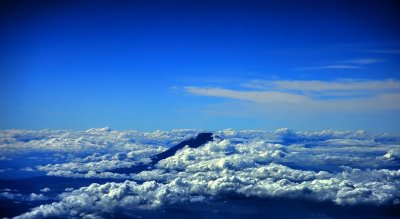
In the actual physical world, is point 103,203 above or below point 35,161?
below

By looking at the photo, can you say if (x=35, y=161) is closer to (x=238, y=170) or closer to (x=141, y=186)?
(x=141, y=186)

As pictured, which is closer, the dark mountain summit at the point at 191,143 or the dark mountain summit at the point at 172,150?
the dark mountain summit at the point at 172,150

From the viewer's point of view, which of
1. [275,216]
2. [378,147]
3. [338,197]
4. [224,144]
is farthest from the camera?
[224,144]

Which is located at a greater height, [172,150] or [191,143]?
[191,143]

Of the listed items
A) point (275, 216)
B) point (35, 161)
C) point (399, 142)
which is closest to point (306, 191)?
point (275, 216)

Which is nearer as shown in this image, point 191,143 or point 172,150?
point 172,150

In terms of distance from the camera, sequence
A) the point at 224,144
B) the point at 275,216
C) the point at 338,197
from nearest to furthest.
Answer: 1. the point at 275,216
2. the point at 338,197
3. the point at 224,144

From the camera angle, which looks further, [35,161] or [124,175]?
[124,175]

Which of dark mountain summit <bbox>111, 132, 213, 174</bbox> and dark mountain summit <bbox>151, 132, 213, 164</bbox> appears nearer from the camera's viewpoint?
dark mountain summit <bbox>111, 132, 213, 174</bbox>

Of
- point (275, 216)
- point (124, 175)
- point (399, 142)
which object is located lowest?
point (275, 216)
